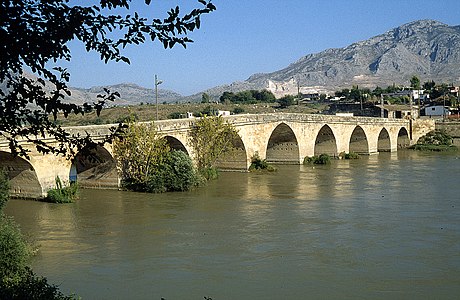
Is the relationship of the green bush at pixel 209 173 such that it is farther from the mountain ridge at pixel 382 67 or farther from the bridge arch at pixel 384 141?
the mountain ridge at pixel 382 67

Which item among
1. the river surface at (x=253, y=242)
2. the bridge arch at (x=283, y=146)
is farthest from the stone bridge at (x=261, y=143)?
the river surface at (x=253, y=242)

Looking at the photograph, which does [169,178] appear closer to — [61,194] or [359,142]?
[61,194]

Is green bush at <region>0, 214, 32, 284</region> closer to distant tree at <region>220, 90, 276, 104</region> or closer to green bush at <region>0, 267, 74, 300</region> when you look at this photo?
green bush at <region>0, 267, 74, 300</region>

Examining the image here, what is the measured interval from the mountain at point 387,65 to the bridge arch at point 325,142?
119633 millimetres

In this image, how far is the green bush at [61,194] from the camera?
51.9 ft

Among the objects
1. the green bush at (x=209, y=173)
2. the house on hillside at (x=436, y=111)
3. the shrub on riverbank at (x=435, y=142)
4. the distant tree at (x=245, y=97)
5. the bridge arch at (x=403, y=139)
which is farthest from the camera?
the distant tree at (x=245, y=97)

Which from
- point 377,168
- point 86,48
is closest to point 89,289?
point 86,48

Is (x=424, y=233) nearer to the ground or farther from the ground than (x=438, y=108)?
nearer to the ground

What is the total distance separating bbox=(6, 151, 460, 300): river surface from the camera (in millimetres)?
9258

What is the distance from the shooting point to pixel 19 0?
3336mm

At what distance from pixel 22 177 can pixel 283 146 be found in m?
15.8

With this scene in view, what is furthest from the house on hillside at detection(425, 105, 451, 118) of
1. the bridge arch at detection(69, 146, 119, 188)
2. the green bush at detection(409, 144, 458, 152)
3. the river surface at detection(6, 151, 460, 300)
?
the bridge arch at detection(69, 146, 119, 188)

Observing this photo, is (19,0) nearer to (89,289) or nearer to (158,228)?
(89,289)

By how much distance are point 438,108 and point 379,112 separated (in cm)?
889
